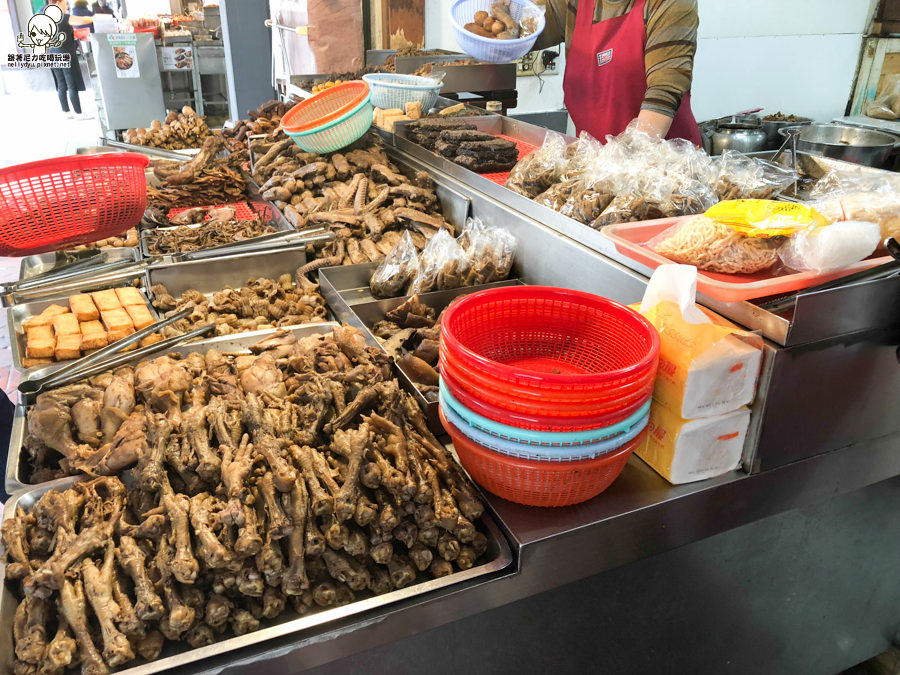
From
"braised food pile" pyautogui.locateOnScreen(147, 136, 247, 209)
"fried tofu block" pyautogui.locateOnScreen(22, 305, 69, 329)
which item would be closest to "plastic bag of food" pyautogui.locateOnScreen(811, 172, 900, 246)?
"fried tofu block" pyautogui.locateOnScreen(22, 305, 69, 329)

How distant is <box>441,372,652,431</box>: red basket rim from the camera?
1.39 meters

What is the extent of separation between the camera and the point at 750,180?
2.33 m

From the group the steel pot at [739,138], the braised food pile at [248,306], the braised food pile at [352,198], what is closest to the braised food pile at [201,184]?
the braised food pile at [352,198]

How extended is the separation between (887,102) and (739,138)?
11.0 ft

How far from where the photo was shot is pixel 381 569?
1.50m

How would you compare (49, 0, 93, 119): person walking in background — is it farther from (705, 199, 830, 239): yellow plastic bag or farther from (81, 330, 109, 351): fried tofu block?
(705, 199, 830, 239): yellow plastic bag

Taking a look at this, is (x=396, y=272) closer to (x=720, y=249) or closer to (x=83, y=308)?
(x=83, y=308)

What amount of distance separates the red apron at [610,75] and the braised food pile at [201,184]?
2442mm

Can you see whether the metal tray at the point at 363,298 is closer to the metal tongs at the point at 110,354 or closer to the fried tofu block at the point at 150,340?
the metal tongs at the point at 110,354

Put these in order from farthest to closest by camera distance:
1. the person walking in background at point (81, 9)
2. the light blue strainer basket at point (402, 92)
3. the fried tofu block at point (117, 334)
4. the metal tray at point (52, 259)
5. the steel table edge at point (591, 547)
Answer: the person walking in background at point (81, 9) → the light blue strainer basket at point (402, 92) → the metal tray at point (52, 259) → the fried tofu block at point (117, 334) → the steel table edge at point (591, 547)

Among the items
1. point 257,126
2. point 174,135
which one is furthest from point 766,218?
point 174,135

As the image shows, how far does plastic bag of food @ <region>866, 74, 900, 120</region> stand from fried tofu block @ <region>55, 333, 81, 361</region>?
28.1ft

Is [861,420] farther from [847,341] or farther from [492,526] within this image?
[492,526]

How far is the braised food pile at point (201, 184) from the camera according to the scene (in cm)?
406
